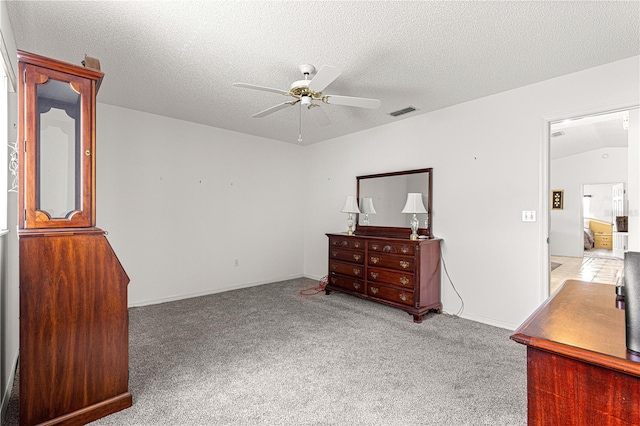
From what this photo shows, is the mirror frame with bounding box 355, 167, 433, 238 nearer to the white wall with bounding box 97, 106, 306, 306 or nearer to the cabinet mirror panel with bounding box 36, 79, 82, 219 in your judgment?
the white wall with bounding box 97, 106, 306, 306

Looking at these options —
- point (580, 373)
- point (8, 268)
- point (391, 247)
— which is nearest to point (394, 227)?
point (391, 247)

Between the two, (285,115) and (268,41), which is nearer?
(268,41)

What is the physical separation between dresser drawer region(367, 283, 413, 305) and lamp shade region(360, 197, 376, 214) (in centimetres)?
114

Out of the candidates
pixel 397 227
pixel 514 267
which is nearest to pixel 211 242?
pixel 397 227

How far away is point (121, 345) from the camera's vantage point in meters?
1.90

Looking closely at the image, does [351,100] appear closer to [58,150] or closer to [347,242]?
[58,150]

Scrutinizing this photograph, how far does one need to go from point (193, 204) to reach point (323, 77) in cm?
300

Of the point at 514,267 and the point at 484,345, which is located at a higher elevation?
the point at 514,267

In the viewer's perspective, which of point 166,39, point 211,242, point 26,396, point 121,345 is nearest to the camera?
point 26,396

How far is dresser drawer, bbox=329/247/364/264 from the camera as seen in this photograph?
4.16 metres

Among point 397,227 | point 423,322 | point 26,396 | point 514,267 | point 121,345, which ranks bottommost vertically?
point 423,322

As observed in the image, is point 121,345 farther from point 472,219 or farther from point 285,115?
point 472,219

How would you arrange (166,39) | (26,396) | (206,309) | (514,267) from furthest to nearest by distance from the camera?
(206,309) < (514,267) < (166,39) < (26,396)

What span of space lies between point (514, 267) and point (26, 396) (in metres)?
3.84
